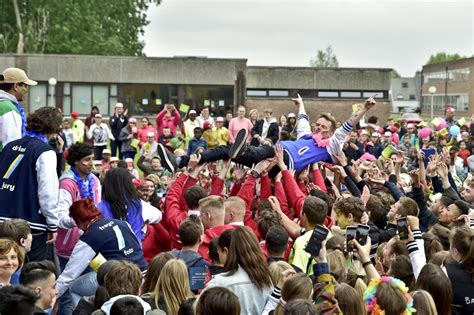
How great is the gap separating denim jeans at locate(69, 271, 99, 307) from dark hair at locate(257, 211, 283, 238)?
1639 mm

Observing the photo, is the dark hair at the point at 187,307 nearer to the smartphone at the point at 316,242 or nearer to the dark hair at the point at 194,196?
the smartphone at the point at 316,242

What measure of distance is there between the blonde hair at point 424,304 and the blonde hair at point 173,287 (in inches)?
61.9

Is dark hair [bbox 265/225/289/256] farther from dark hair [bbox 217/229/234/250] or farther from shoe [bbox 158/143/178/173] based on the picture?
shoe [bbox 158/143/178/173]

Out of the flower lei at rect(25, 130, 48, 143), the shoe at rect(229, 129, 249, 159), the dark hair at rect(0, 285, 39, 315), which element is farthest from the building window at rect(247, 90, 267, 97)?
the dark hair at rect(0, 285, 39, 315)

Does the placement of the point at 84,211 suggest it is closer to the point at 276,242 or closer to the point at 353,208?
the point at 276,242

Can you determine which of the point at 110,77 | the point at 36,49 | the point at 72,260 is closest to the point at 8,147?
the point at 72,260

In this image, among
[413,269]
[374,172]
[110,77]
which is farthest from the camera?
[110,77]

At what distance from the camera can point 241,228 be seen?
6242 mm

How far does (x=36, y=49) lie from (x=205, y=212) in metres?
46.7

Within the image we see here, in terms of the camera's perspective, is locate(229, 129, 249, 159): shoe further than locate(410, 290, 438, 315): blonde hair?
Yes

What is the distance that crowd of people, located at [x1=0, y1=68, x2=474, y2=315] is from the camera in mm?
5824

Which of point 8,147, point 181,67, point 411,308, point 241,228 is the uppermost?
point 181,67

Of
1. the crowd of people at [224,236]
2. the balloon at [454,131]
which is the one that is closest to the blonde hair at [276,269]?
the crowd of people at [224,236]

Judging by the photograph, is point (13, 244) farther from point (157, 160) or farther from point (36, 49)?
point (36, 49)
